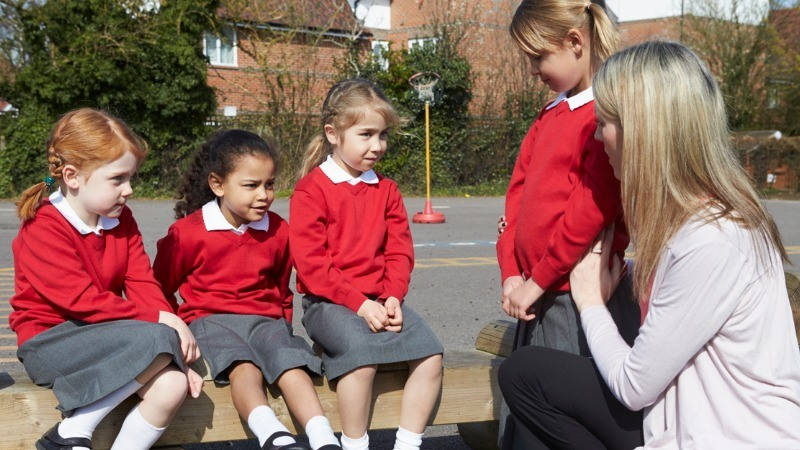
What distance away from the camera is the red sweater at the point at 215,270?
343 cm

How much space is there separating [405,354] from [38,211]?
138 centimetres

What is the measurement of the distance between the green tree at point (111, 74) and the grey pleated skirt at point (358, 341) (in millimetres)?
16574

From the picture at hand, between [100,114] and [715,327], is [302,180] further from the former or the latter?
[715,327]

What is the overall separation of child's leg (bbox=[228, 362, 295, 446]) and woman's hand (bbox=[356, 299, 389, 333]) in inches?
17.1

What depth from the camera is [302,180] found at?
3.64 m

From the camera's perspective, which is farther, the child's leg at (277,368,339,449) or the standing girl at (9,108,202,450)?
the child's leg at (277,368,339,449)

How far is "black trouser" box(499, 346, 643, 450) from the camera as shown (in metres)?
2.52

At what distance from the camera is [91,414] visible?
2.75 meters

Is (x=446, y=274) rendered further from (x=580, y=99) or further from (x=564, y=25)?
(x=564, y=25)

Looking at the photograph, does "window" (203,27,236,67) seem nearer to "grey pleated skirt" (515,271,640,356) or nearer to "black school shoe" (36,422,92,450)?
"black school shoe" (36,422,92,450)

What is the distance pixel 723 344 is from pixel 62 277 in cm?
208

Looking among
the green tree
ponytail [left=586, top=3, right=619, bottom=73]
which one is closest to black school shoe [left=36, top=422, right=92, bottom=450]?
ponytail [left=586, top=3, right=619, bottom=73]

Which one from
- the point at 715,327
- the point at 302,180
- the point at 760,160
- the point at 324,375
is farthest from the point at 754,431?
the point at 760,160

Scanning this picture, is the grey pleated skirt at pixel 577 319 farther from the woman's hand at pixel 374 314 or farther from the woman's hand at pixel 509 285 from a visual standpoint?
the woman's hand at pixel 374 314
